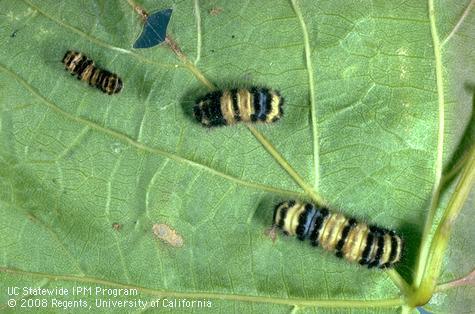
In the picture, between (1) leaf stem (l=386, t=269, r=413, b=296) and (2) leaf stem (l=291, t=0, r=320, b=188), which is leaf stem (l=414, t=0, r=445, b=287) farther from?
(2) leaf stem (l=291, t=0, r=320, b=188)

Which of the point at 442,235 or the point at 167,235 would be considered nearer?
the point at 442,235

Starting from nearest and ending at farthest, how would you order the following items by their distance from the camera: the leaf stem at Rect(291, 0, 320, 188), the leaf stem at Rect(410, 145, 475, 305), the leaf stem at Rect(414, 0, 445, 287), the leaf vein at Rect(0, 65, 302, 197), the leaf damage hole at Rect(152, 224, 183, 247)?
the leaf stem at Rect(410, 145, 475, 305)
the leaf stem at Rect(414, 0, 445, 287)
the leaf stem at Rect(291, 0, 320, 188)
the leaf vein at Rect(0, 65, 302, 197)
the leaf damage hole at Rect(152, 224, 183, 247)

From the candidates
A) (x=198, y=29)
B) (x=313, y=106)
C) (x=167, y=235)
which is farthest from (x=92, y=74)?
(x=313, y=106)

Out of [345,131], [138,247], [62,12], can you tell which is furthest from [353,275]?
[62,12]

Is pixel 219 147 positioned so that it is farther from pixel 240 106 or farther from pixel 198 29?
pixel 198 29

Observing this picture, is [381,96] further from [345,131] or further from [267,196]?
[267,196]

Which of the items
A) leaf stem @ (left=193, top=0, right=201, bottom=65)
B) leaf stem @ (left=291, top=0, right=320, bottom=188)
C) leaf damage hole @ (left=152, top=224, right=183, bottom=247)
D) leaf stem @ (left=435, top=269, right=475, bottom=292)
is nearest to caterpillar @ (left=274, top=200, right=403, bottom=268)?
leaf stem @ (left=291, top=0, right=320, bottom=188)
